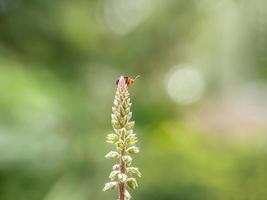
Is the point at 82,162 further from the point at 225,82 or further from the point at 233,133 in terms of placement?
the point at 225,82

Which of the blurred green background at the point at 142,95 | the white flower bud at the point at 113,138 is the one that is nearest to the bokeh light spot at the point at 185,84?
the blurred green background at the point at 142,95

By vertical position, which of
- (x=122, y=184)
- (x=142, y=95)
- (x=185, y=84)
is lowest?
(x=122, y=184)

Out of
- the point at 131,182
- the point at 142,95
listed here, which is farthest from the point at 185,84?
the point at 131,182

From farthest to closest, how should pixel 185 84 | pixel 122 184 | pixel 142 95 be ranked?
1. pixel 185 84
2. pixel 142 95
3. pixel 122 184

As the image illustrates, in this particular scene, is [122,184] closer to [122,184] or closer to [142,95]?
[122,184]

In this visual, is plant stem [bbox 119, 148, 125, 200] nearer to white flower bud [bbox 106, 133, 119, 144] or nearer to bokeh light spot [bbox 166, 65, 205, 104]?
white flower bud [bbox 106, 133, 119, 144]

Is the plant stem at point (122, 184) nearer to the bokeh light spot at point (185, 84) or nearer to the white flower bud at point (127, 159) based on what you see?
the white flower bud at point (127, 159)
